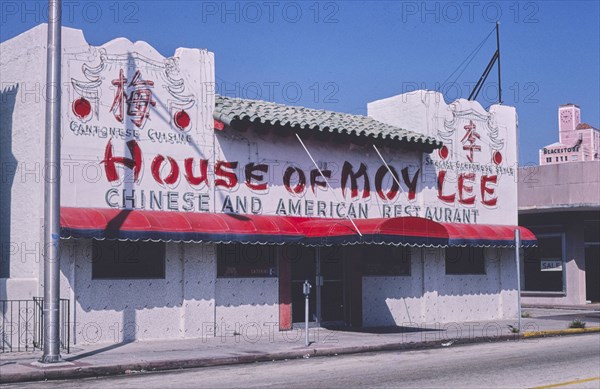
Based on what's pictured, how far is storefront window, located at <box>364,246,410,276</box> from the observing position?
79.2 ft

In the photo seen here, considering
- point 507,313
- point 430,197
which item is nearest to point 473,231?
point 430,197

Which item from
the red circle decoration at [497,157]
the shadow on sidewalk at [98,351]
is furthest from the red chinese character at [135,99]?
the red circle decoration at [497,157]

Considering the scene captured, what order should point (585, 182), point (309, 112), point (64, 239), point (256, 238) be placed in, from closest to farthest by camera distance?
point (64, 239), point (256, 238), point (309, 112), point (585, 182)

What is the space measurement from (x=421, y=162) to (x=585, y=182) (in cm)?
1228

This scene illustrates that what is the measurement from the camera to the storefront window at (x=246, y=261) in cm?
2098

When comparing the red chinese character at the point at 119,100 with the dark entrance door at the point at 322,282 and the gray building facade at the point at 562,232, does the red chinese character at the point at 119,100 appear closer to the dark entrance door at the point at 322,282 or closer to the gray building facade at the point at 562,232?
the dark entrance door at the point at 322,282

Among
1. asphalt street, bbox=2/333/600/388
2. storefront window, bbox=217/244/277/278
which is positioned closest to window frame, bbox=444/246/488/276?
storefront window, bbox=217/244/277/278

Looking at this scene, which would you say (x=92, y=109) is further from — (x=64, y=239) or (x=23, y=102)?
(x=64, y=239)

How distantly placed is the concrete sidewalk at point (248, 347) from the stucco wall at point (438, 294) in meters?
0.64

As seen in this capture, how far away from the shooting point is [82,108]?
1869cm

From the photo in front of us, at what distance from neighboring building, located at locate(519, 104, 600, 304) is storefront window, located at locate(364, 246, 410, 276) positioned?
41.4 ft

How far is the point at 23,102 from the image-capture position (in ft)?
61.2

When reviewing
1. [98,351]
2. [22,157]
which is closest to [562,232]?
[98,351]

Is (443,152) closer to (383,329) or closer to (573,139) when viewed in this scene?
(383,329)
